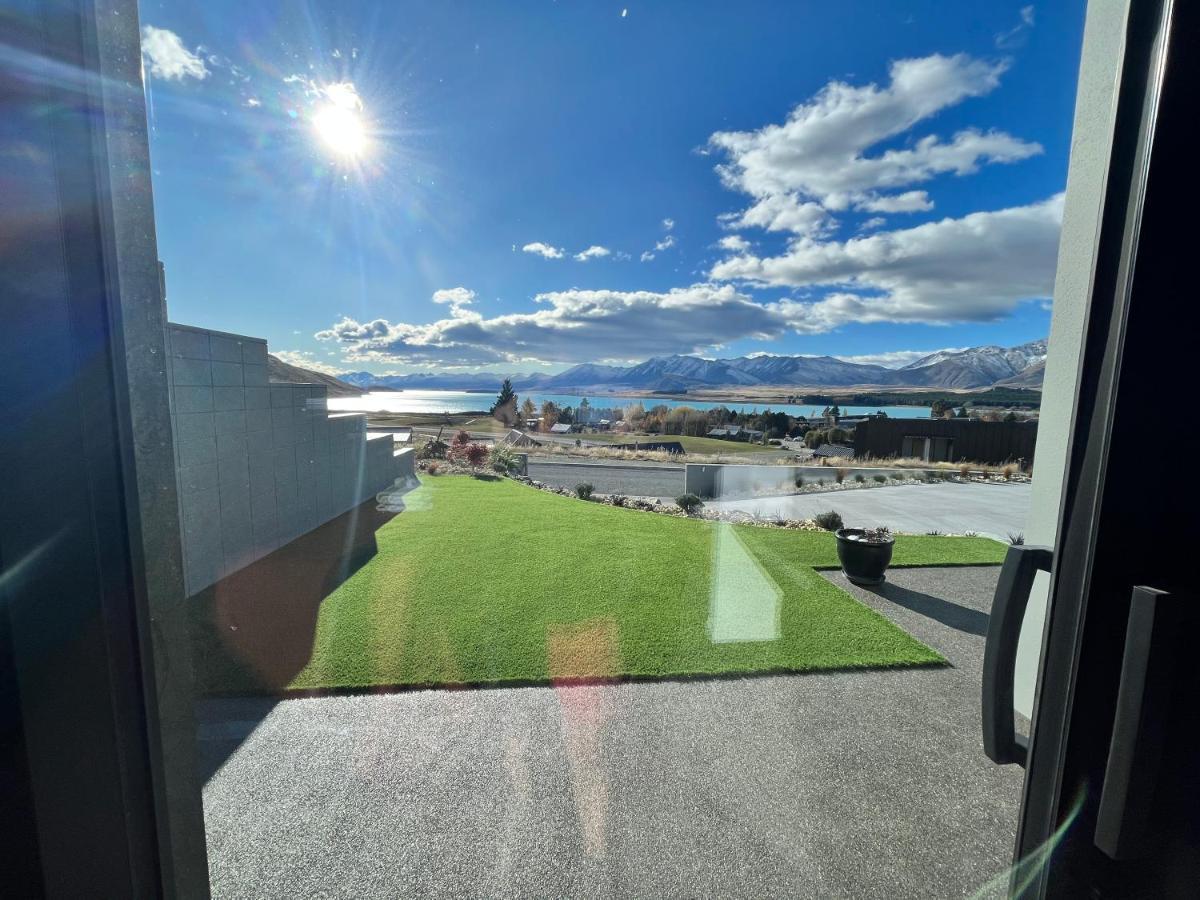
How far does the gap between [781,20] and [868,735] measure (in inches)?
135

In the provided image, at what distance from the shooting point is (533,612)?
163 inches

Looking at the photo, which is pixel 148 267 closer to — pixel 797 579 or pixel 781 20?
pixel 781 20

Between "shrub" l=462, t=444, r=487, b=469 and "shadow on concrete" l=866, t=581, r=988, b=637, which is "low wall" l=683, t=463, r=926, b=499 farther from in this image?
"shadow on concrete" l=866, t=581, r=988, b=637

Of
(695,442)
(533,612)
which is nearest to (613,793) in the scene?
(533,612)

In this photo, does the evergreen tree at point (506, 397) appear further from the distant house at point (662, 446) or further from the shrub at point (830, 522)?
the shrub at point (830, 522)

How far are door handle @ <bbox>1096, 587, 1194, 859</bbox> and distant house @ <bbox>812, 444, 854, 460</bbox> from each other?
11.3m

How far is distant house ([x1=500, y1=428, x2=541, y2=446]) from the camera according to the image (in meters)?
16.0

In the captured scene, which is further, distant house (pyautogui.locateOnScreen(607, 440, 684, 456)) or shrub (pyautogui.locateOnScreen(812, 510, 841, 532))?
distant house (pyautogui.locateOnScreen(607, 440, 684, 456))

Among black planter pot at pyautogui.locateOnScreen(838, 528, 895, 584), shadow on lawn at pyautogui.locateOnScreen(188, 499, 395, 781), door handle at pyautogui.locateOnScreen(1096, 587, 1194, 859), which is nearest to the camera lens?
door handle at pyautogui.locateOnScreen(1096, 587, 1194, 859)

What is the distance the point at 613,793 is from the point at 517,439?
50.4ft

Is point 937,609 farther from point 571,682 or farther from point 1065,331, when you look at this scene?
point 571,682

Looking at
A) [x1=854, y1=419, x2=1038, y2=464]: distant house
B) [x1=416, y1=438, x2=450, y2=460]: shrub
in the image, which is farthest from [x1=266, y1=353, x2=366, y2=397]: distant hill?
[x1=854, y1=419, x2=1038, y2=464]: distant house

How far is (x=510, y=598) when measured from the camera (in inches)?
174

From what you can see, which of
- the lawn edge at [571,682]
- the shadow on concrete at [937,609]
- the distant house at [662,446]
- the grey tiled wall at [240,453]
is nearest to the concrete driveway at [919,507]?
the shadow on concrete at [937,609]
